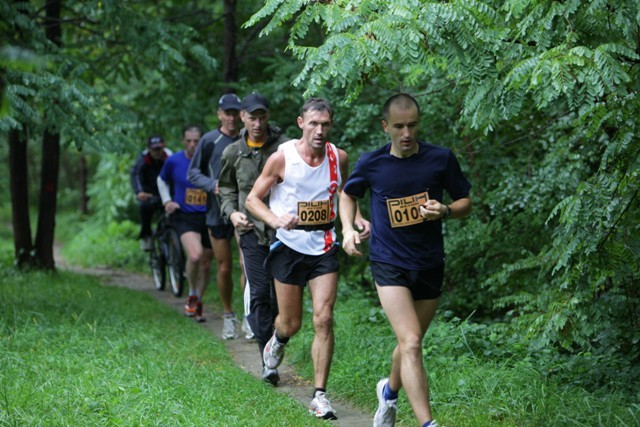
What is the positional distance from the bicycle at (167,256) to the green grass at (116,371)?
1573mm

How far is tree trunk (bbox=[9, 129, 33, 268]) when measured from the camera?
45.1 feet

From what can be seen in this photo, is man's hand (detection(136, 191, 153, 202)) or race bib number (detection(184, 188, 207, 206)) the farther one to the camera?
man's hand (detection(136, 191, 153, 202))

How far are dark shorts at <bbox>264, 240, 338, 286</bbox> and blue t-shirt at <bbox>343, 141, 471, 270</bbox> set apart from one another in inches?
44.0

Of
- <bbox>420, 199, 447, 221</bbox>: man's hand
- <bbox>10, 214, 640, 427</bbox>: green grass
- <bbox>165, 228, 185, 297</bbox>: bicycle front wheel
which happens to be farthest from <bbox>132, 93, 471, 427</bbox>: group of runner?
<bbox>165, 228, 185, 297</bbox>: bicycle front wheel

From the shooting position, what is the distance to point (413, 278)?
5.24m

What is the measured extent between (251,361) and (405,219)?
12.4 feet

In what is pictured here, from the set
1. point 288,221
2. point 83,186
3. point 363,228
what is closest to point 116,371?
point 288,221

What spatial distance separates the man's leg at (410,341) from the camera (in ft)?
16.1

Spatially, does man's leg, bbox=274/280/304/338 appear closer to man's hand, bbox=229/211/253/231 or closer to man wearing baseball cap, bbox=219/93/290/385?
man wearing baseball cap, bbox=219/93/290/385

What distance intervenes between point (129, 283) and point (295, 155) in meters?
9.30

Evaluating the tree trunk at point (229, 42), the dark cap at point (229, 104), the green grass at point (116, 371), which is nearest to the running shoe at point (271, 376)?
the green grass at point (116, 371)

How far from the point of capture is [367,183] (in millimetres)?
5504

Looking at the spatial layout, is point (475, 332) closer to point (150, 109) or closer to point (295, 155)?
point (295, 155)

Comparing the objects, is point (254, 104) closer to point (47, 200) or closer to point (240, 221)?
point (240, 221)
